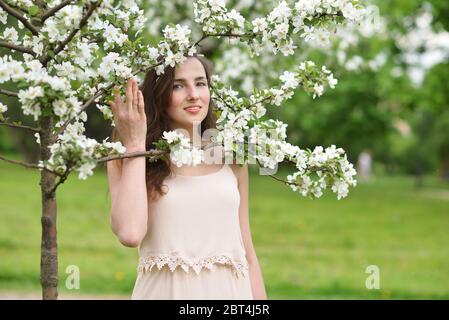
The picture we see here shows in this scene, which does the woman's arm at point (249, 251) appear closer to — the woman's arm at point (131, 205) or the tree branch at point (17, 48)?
the woman's arm at point (131, 205)

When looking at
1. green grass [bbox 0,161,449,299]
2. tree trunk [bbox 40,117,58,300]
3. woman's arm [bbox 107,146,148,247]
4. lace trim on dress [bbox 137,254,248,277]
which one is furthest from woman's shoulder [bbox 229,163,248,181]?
green grass [bbox 0,161,449,299]

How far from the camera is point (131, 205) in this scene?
9.77 feet

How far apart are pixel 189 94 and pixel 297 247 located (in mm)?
10880

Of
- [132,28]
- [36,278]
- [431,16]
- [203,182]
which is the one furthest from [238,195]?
[431,16]

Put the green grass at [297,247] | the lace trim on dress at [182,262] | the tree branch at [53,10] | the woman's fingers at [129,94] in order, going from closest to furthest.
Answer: the tree branch at [53,10] < the woman's fingers at [129,94] < the lace trim on dress at [182,262] < the green grass at [297,247]

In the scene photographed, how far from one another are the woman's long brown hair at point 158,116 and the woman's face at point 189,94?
0.12 ft

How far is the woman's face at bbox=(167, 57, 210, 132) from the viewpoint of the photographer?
3365mm

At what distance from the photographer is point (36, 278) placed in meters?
9.33

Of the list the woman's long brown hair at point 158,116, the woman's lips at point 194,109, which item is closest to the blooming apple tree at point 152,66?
the woman's lips at point 194,109

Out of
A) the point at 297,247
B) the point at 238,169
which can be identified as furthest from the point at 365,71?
the point at 238,169

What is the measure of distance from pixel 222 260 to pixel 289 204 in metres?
20.0

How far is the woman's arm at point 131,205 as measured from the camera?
2.96 metres

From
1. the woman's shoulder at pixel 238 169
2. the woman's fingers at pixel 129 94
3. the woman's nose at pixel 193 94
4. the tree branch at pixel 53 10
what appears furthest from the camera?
the woman's shoulder at pixel 238 169

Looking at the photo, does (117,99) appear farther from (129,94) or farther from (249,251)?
(249,251)
